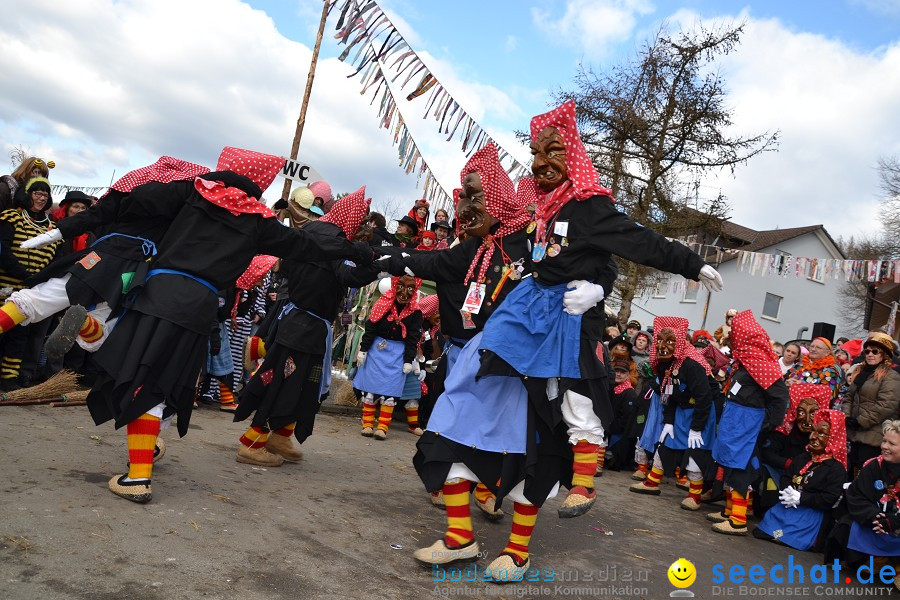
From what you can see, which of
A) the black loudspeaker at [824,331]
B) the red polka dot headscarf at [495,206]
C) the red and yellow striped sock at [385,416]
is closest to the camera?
the red polka dot headscarf at [495,206]

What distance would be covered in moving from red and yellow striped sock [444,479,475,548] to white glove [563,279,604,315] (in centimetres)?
112

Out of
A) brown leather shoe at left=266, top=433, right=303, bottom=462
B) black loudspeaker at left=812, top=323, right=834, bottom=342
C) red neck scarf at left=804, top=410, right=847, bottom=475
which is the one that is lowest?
brown leather shoe at left=266, top=433, right=303, bottom=462

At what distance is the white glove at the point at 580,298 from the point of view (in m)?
3.99

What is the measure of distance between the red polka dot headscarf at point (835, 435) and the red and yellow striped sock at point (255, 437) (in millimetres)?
4830

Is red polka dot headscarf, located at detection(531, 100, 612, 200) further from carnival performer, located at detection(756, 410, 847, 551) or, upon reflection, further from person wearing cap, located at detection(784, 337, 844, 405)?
person wearing cap, located at detection(784, 337, 844, 405)

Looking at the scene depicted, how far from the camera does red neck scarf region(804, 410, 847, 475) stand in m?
6.38

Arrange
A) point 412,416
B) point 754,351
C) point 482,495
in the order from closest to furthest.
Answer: point 482,495 → point 754,351 → point 412,416

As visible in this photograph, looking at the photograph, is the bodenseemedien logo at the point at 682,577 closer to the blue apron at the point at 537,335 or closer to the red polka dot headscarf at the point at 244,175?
the blue apron at the point at 537,335

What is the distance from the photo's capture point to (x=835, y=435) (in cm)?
646

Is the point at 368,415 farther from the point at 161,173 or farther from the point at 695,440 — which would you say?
the point at 161,173

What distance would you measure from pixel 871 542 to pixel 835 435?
1.11 metres

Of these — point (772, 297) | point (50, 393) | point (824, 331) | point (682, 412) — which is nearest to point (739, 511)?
point (682, 412)

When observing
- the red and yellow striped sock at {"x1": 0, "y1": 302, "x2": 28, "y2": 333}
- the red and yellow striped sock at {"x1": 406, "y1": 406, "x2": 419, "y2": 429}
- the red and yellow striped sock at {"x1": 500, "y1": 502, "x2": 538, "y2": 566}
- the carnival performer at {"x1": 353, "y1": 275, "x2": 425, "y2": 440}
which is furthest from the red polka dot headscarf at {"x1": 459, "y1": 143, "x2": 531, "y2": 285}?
the red and yellow striped sock at {"x1": 406, "y1": 406, "x2": 419, "y2": 429}

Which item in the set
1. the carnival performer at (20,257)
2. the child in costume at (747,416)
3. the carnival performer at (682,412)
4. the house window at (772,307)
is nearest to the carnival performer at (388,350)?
the carnival performer at (682,412)
